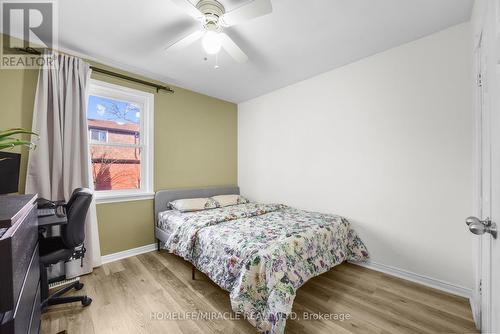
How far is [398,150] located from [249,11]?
2.04 m

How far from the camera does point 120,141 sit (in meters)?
2.88

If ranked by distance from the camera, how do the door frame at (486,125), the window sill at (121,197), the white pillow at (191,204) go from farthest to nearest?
the white pillow at (191,204) < the window sill at (121,197) < the door frame at (486,125)

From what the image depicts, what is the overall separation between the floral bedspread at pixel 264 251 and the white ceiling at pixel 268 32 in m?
1.95

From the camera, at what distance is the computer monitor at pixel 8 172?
5.12ft

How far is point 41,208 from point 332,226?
286 cm

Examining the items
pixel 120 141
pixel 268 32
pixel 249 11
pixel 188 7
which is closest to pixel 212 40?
pixel 188 7

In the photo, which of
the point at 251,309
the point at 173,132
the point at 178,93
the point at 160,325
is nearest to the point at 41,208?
the point at 160,325

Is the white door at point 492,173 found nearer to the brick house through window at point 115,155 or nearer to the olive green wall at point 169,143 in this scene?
the olive green wall at point 169,143

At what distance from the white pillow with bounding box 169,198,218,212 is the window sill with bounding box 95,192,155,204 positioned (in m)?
0.34

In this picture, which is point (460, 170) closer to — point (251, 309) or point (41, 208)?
point (251, 309)

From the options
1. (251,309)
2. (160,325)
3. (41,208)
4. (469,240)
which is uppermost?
(41,208)

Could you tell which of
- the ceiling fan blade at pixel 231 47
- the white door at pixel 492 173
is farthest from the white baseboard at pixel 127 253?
the white door at pixel 492 173

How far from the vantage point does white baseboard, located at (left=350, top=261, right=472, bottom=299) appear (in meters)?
1.92

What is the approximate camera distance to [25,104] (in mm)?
2148
